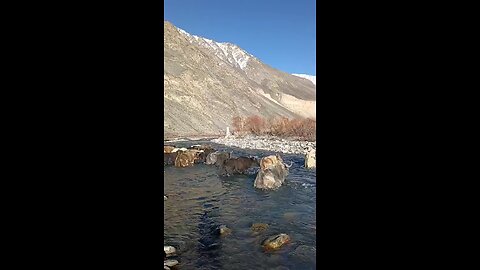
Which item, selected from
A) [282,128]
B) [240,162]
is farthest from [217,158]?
[282,128]

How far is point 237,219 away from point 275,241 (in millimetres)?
2292

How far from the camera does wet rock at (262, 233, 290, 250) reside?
27.4ft

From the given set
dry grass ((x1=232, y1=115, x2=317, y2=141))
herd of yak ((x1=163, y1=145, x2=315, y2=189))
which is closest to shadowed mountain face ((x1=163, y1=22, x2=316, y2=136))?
dry grass ((x1=232, y1=115, x2=317, y2=141))

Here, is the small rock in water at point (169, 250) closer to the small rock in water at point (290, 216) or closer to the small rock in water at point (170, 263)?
the small rock in water at point (170, 263)

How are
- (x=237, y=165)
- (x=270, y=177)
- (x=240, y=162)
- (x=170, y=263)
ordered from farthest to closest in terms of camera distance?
(x=240, y=162)
(x=237, y=165)
(x=270, y=177)
(x=170, y=263)

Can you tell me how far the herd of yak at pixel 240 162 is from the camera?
14719mm

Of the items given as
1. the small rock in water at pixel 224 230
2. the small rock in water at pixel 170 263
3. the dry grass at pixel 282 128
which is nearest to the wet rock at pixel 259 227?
the small rock in water at pixel 224 230

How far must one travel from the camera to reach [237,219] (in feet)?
34.8

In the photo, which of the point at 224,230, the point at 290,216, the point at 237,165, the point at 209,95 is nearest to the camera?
the point at 224,230

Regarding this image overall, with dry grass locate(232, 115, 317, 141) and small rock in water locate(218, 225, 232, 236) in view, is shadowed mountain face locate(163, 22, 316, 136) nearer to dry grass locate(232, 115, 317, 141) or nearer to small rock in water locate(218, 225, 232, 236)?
dry grass locate(232, 115, 317, 141)

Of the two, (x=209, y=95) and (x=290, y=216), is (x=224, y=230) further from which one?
(x=209, y=95)

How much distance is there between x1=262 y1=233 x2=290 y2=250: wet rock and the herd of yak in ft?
14.8
